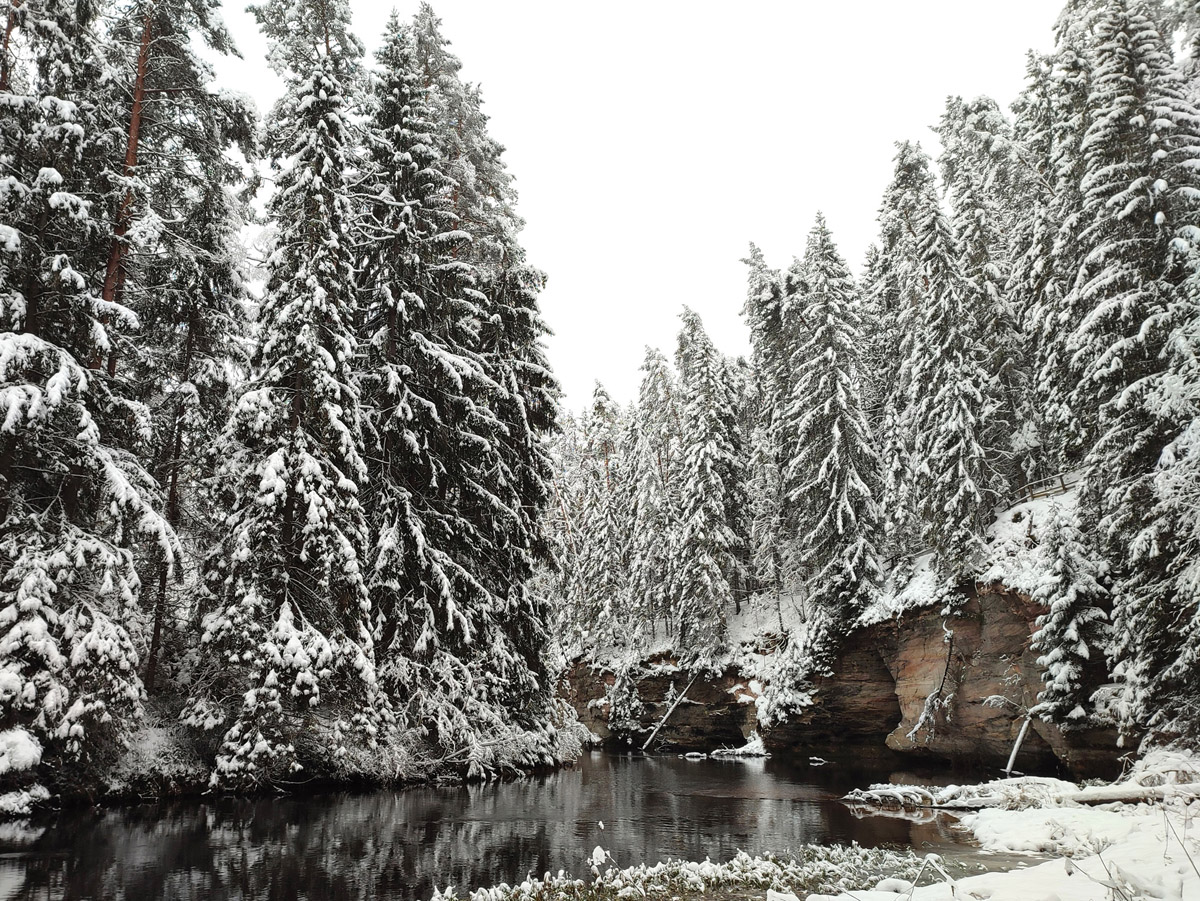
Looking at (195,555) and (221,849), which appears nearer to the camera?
(221,849)

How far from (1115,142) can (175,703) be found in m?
26.9

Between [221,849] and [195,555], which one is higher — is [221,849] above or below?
below

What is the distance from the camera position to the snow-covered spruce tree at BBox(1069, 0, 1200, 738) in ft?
45.9

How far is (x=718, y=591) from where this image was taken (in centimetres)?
3378

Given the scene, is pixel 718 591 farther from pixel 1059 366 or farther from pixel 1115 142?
pixel 1115 142

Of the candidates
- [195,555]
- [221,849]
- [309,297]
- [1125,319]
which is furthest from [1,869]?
[1125,319]

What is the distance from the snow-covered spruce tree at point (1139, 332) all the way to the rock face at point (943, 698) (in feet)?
14.5

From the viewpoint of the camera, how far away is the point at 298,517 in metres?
15.3

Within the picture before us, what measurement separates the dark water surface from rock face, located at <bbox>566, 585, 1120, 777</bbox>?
719cm

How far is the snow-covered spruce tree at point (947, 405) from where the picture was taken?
23.5 m

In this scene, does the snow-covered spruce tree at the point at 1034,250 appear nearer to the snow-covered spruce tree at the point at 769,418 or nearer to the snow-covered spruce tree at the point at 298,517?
the snow-covered spruce tree at the point at 769,418

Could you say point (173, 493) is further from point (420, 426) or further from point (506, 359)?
point (506, 359)

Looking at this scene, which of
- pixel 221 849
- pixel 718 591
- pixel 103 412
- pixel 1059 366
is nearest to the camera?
pixel 221 849

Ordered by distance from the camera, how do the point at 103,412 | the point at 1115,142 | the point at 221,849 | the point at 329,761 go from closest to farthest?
the point at 221,849 → the point at 103,412 → the point at 329,761 → the point at 1115,142
